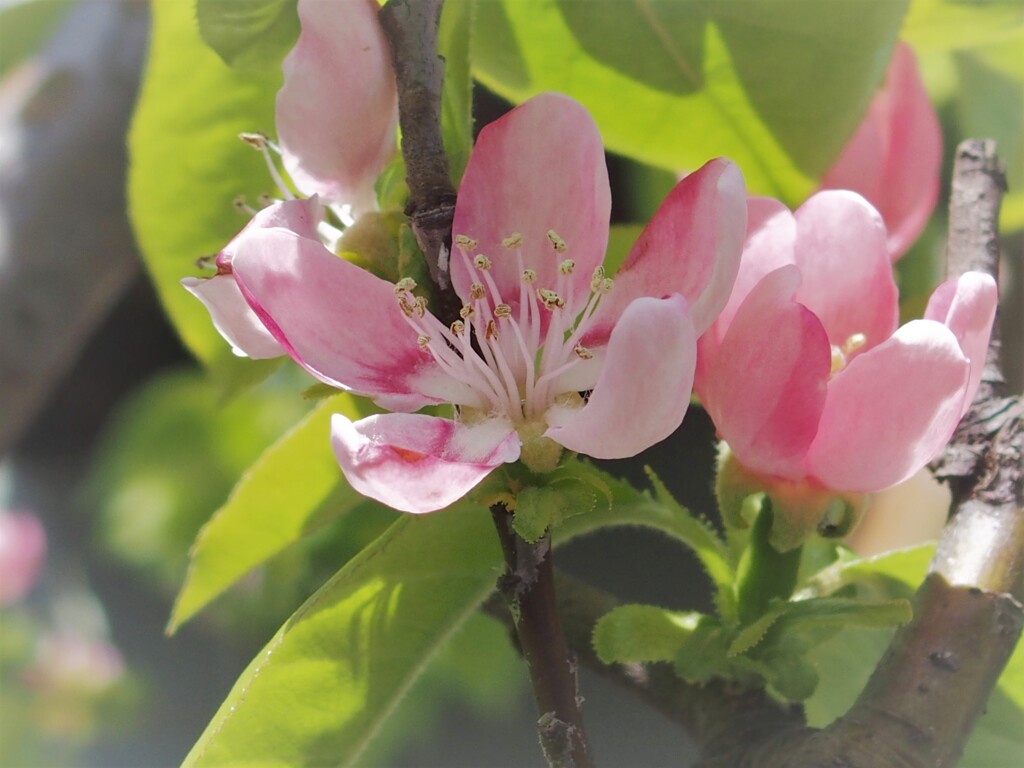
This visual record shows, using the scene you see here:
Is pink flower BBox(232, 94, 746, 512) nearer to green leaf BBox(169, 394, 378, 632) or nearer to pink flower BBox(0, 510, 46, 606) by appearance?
green leaf BBox(169, 394, 378, 632)

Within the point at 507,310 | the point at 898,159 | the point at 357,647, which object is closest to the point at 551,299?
the point at 507,310

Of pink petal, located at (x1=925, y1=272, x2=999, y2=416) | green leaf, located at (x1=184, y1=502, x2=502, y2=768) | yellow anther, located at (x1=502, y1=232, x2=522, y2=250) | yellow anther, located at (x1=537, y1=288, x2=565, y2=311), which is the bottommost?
green leaf, located at (x1=184, y1=502, x2=502, y2=768)

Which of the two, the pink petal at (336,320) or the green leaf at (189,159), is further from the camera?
the green leaf at (189,159)

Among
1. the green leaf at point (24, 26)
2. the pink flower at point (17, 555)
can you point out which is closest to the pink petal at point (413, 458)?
the green leaf at point (24, 26)

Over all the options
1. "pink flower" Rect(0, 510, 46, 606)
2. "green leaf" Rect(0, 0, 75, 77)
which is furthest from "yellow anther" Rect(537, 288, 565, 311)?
"pink flower" Rect(0, 510, 46, 606)

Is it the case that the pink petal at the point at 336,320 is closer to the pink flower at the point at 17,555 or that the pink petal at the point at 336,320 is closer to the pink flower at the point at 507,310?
the pink flower at the point at 507,310

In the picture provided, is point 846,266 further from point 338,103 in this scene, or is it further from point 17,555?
point 17,555
